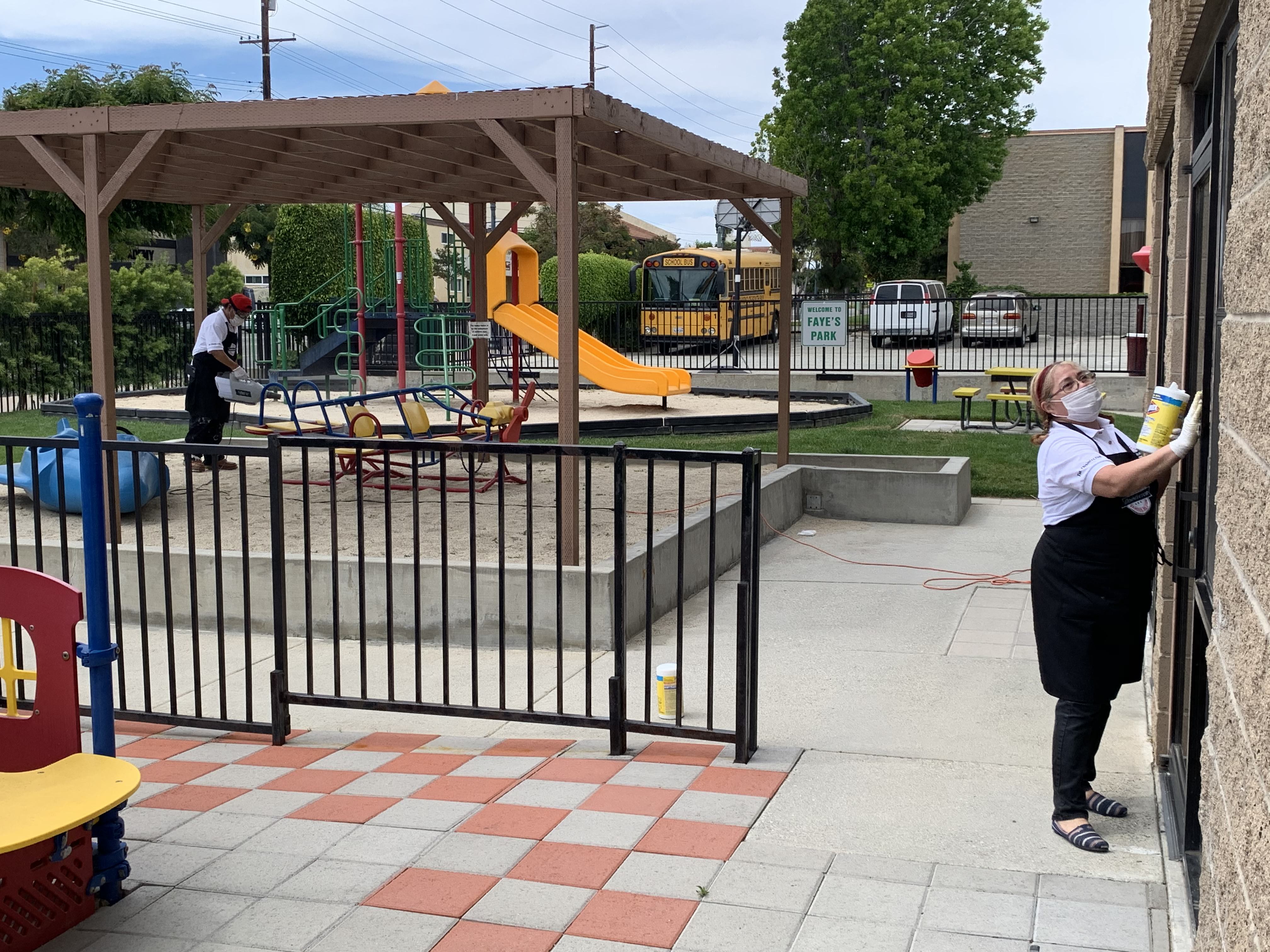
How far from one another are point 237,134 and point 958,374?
16.2 m

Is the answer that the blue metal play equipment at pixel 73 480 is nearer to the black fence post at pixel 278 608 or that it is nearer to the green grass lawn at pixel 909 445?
the black fence post at pixel 278 608

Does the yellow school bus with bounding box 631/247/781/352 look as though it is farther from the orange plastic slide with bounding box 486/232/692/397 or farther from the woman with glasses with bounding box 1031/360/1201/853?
the woman with glasses with bounding box 1031/360/1201/853

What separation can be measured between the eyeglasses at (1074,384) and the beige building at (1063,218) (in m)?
39.7

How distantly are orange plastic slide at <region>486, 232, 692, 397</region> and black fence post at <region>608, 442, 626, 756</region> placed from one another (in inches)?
473

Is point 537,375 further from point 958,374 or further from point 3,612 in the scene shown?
point 3,612

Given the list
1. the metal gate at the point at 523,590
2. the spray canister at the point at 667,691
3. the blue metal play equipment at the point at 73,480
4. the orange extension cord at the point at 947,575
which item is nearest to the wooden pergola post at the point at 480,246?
the metal gate at the point at 523,590

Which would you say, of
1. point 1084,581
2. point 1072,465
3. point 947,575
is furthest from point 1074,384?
point 947,575

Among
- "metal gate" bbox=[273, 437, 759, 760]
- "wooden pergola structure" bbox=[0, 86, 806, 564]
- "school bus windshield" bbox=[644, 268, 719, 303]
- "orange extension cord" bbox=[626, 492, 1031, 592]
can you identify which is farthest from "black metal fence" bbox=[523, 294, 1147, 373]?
"metal gate" bbox=[273, 437, 759, 760]

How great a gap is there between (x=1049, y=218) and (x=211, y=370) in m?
36.9

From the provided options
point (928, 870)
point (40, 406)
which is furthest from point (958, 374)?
point (928, 870)

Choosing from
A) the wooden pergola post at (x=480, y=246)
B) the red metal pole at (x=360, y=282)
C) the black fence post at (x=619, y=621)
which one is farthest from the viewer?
the red metal pole at (x=360, y=282)

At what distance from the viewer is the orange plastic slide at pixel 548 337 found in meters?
17.9

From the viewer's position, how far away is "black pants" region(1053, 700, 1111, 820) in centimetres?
400

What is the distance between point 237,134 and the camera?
9.17m
